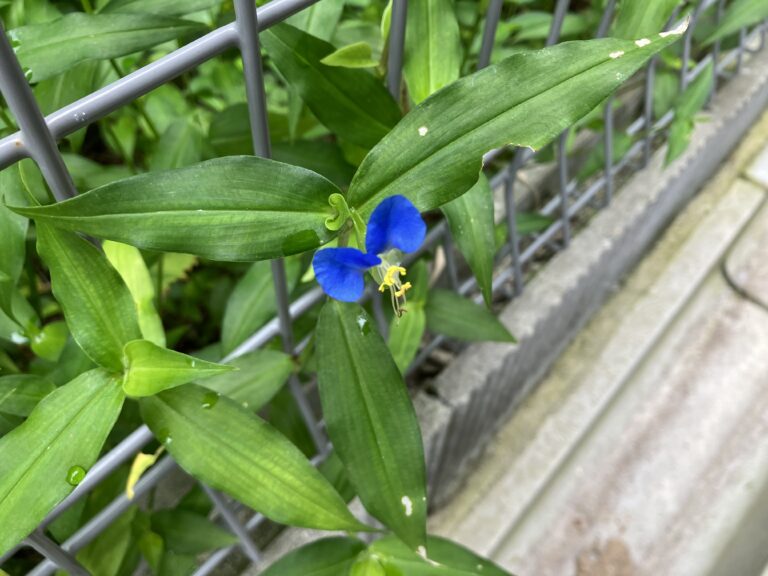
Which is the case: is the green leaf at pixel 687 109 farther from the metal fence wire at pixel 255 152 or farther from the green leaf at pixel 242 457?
the green leaf at pixel 242 457

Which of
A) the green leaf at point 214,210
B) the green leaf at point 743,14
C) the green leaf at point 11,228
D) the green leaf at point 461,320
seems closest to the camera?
the green leaf at point 214,210

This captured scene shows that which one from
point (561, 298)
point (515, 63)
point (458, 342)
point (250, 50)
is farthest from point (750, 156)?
point (250, 50)

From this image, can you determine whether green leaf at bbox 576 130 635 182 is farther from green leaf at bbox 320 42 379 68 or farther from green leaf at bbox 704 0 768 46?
green leaf at bbox 320 42 379 68

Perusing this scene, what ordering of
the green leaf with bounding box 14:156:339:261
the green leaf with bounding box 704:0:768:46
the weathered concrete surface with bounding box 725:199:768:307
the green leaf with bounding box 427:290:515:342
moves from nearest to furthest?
the green leaf with bounding box 14:156:339:261
the green leaf with bounding box 427:290:515:342
the green leaf with bounding box 704:0:768:46
the weathered concrete surface with bounding box 725:199:768:307

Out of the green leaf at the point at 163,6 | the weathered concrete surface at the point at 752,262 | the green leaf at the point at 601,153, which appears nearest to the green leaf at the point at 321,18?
the green leaf at the point at 163,6

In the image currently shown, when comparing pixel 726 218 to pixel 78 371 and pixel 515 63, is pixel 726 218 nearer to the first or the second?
pixel 515 63

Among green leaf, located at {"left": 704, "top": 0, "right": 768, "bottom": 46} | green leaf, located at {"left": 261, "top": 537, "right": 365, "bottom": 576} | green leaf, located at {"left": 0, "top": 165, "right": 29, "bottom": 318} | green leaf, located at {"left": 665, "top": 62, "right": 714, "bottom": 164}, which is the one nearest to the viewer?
green leaf, located at {"left": 0, "top": 165, "right": 29, "bottom": 318}

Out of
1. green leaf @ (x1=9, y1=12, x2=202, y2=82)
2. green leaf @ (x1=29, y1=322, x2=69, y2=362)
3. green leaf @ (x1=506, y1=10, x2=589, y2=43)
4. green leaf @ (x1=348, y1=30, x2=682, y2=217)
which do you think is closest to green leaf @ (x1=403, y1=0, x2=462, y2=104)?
green leaf @ (x1=348, y1=30, x2=682, y2=217)
